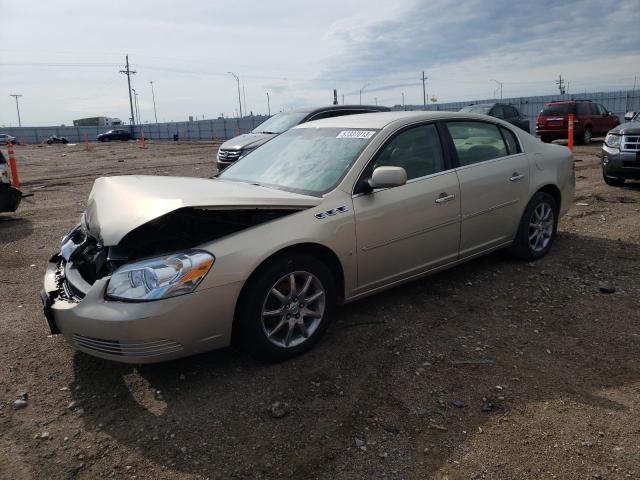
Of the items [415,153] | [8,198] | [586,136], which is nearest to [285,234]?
[415,153]

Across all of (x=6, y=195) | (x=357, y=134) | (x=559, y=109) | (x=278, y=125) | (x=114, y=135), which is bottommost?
(x=6, y=195)

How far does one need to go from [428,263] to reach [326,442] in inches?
80.0

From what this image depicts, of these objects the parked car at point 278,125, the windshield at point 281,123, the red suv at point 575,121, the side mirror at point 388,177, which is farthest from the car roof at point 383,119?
the red suv at point 575,121

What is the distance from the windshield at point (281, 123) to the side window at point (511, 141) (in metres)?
7.08

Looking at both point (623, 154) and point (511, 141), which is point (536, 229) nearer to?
point (511, 141)

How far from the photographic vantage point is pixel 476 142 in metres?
4.86

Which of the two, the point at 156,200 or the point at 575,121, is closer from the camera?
the point at 156,200

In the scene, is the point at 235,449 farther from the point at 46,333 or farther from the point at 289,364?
the point at 46,333

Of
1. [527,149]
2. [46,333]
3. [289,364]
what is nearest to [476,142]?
[527,149]

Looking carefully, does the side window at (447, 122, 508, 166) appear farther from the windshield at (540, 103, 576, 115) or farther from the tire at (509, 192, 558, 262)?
the windshield at (540, 103, 576, 115)

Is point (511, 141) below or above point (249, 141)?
below

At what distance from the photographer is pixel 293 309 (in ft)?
11.4

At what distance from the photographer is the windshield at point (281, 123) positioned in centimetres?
1193

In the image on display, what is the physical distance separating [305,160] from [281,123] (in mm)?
8359
